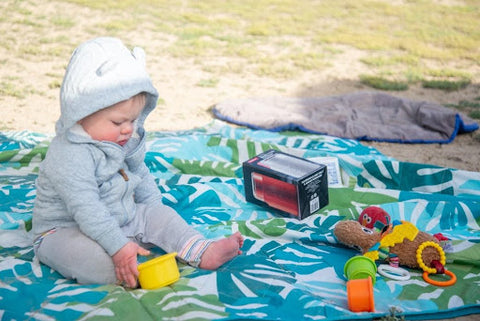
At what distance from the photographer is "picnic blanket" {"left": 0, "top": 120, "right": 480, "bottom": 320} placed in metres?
1.97

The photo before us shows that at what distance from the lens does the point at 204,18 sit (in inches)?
292

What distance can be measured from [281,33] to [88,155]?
5339 mm

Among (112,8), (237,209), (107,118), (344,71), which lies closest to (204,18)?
(112,8)

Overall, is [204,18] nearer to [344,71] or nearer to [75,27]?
[75,27]

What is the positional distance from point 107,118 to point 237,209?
37.8 inches


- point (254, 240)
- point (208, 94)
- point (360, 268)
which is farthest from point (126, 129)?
point (208, 94)

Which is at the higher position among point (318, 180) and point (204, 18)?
point (204, 18)

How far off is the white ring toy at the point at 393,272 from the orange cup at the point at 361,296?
0.26 metres

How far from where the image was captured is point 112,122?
2.15 metres

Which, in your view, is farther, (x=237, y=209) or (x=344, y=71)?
(x=344, y=71)

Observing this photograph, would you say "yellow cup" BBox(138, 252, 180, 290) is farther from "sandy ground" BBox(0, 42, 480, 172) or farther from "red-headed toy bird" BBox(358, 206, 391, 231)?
"sandy ground" BBox(0, 42, 480, 172)

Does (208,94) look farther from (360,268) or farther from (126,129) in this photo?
(360,268)

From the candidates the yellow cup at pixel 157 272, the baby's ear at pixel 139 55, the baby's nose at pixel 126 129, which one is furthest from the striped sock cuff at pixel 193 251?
the baby's ear at pixel 139 55

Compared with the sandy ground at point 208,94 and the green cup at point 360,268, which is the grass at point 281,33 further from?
the green cup at point 360,268
